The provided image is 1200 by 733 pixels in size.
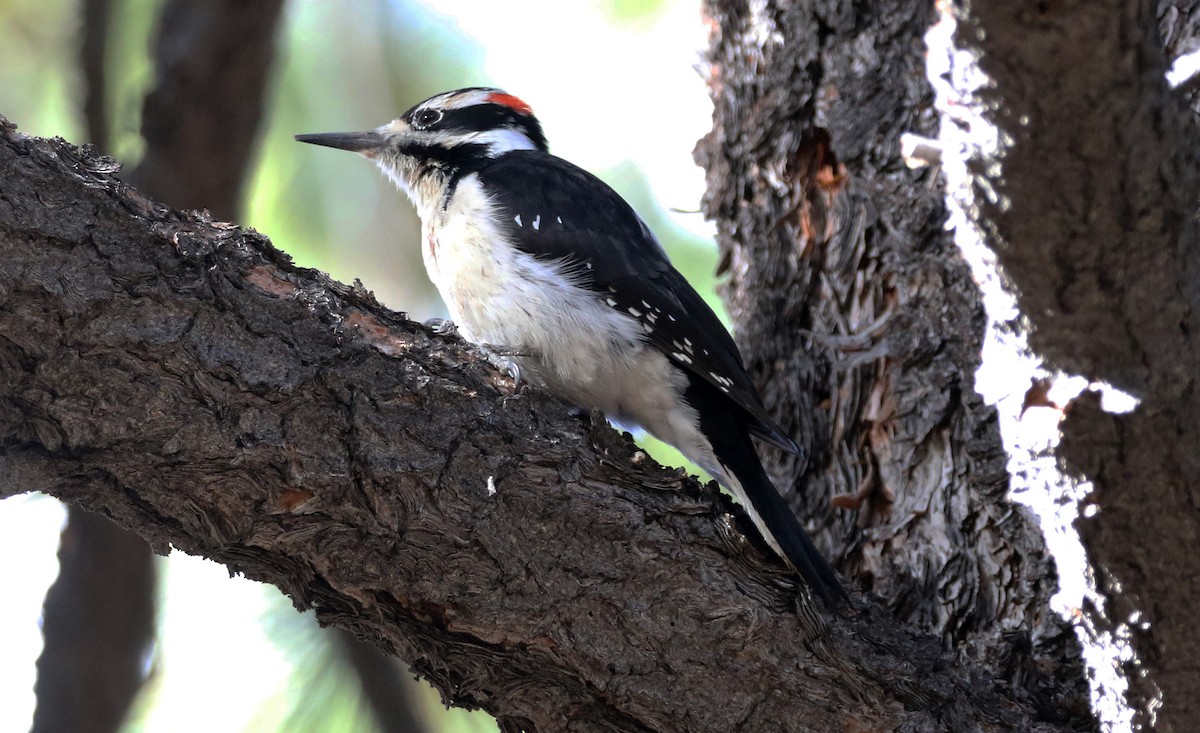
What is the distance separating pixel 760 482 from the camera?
2.36 meters

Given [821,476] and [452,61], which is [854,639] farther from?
[452,61]

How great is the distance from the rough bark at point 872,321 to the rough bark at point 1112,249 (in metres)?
0.53

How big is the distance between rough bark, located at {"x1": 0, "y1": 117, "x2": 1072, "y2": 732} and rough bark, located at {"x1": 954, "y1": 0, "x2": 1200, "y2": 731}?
0.53 meters

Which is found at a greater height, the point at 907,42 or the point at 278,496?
the point at 907,42

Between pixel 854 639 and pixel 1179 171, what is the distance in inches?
41.0

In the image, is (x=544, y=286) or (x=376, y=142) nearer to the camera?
(x=544, y=286)

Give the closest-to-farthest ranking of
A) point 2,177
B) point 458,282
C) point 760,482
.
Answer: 1. point 2,177
2. point 760,482
3. point 458,282

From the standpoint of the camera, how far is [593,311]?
8.69 ft

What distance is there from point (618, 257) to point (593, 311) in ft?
0.63

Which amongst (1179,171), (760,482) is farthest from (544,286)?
(1179,171)

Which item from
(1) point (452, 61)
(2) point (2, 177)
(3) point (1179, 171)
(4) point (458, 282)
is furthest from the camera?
(1) point (452, 61)

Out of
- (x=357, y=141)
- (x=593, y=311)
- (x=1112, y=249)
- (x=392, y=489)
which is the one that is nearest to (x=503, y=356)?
(x=593, y=311)

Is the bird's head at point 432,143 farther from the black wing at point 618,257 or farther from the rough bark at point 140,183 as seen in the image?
A: the rough bark at point 140,183

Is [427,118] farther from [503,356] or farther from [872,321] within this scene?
[872,321]
